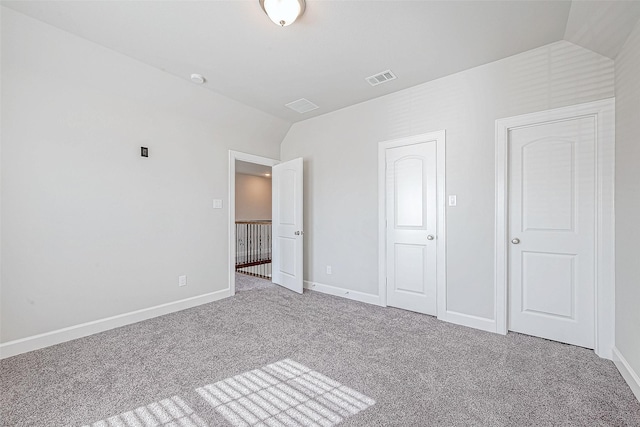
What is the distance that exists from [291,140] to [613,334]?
14.2 feet

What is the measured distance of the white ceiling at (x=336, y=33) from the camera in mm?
2025

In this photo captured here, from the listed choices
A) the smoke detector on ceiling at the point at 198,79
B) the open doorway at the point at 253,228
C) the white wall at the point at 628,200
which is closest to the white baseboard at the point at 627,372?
the white wall at the point at 628,200

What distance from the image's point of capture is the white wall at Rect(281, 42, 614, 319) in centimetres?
250

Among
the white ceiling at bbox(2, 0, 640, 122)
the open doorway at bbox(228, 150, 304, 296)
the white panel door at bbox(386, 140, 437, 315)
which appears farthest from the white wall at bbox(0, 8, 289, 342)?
the white panel door at bbox(386, 140, 437, 315)

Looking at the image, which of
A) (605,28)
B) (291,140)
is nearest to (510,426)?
(605,28)

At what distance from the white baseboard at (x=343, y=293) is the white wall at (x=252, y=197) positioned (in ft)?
15.2

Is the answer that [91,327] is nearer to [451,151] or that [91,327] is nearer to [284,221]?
[284,221]

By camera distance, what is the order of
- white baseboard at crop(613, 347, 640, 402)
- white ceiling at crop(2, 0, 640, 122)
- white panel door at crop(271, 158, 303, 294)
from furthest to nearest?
white panel door at crop(271, 158, 303, 294)
white ceiling at crop(2, 0, 640, 122)
white baseboard at crop(613, 347, 640, 402)

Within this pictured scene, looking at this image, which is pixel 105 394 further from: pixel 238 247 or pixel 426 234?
pixel 238 247

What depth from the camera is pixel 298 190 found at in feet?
13.8

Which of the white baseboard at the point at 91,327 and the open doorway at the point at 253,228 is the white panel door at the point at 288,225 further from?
the white baseboard at the point at 91,327

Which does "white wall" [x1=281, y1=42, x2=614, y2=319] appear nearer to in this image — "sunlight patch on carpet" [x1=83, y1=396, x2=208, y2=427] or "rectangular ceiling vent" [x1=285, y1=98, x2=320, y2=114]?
"rectangular ceiling vent" [x1=285, y1=98, x2=320, y2=114]

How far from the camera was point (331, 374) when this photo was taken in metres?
2.01

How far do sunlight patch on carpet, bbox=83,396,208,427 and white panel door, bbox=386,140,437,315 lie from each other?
250 centimetres
